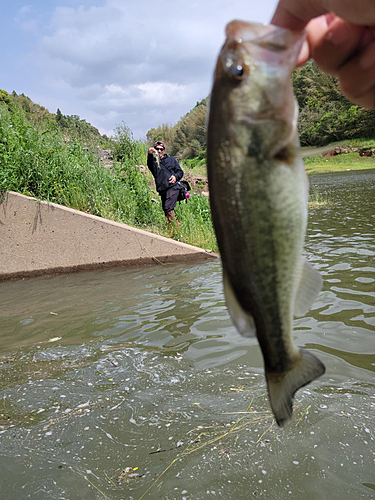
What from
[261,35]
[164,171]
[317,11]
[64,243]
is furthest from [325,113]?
[261,35]

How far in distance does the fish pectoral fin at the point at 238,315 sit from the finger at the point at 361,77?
48.4 inches

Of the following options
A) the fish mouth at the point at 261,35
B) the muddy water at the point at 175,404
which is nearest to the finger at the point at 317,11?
the fish mouth at the point at 261,35

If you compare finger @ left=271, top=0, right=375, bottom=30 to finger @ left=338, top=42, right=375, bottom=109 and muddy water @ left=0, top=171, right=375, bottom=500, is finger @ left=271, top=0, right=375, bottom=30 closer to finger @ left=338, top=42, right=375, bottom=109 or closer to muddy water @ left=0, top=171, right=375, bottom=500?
finger @ left=338, top=42, right=375, bottom=109

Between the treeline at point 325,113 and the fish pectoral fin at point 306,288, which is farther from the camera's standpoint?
the treeline at point 325,113

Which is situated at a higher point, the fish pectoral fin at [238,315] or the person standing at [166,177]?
the person standing at [166,177]

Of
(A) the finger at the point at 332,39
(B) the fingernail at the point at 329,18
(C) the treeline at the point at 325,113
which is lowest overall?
(A) the finger at the point at 332,39

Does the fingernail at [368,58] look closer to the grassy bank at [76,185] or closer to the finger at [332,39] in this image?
the finger at [332,39]

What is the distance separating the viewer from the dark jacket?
34.4ft

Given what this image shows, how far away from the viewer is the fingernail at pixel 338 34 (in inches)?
67.0

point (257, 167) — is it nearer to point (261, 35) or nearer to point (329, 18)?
point (261, 35)

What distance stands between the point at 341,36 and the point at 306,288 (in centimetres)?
108

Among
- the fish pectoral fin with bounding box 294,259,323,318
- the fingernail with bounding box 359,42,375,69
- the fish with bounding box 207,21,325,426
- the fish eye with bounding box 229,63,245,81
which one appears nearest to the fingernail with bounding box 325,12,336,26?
the fingernail with bounding box 359,42,375,69

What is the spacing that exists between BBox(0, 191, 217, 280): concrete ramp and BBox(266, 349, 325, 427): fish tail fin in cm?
844

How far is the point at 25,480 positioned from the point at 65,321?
12.0 ft
